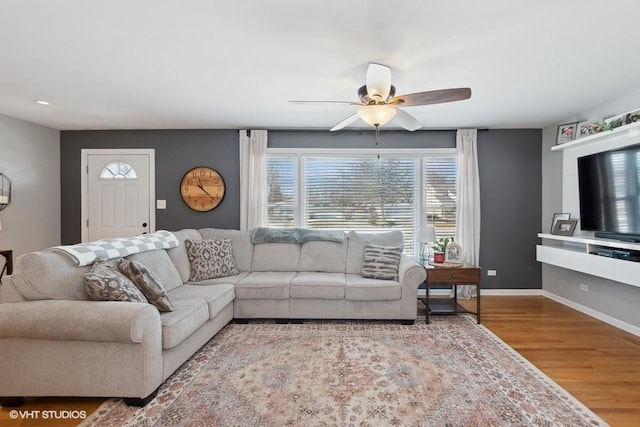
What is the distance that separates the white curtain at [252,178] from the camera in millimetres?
4617

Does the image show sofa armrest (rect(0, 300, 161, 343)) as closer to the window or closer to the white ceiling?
the white ceiling

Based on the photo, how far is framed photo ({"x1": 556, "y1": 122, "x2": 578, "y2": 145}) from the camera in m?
4.01

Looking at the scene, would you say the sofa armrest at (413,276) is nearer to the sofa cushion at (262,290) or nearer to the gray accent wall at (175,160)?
the sofa cushion at (262,290)

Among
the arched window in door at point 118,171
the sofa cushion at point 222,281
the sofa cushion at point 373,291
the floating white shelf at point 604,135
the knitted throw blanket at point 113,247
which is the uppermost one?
the floating white shelf at point 604,135

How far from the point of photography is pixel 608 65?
2627 mm

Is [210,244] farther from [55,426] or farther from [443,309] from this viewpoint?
[443,309]

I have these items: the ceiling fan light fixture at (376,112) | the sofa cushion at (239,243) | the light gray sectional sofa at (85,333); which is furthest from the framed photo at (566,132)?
the light gray sectional sofa at (85,333)

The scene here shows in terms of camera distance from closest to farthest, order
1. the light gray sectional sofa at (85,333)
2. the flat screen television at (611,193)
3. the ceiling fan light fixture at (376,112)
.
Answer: the light gray sectional sofa at (85,333), the ceiling fan light fixture at (376,112), the flat screen television at (611,193)

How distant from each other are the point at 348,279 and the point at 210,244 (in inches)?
69.8

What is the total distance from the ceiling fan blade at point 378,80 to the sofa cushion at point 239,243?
2.55 meters

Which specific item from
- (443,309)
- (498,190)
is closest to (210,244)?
(443,309)

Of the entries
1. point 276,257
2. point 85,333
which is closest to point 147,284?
point 85,333

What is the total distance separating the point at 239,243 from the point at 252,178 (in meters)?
1.01

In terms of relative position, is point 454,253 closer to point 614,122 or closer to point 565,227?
point 565,227
